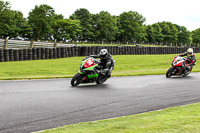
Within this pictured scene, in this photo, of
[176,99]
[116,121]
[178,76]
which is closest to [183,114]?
[116,121]

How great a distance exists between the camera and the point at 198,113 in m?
6.73

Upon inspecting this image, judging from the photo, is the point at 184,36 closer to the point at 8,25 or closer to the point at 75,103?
the point at 8,25

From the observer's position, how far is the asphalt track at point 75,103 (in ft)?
20.0

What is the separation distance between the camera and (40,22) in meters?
75.8

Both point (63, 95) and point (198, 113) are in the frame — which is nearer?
point (198, 113)

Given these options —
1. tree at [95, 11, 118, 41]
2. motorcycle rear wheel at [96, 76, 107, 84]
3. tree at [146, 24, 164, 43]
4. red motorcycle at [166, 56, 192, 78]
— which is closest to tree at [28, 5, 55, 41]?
tree at [95, 11, 118, 41]

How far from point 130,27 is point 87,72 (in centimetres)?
8967

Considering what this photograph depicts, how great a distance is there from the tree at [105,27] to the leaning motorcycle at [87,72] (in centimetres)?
7947

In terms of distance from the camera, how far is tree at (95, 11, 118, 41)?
91812mm

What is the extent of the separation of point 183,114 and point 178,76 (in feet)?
33.3

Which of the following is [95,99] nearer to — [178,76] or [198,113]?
[198,113]

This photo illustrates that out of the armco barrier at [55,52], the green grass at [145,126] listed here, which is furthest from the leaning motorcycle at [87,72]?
the armco barrier at [55,52]

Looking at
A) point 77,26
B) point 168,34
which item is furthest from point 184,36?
point 77,26

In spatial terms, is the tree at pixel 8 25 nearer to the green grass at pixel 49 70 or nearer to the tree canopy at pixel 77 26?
the tree canopy at pixel 77 26
